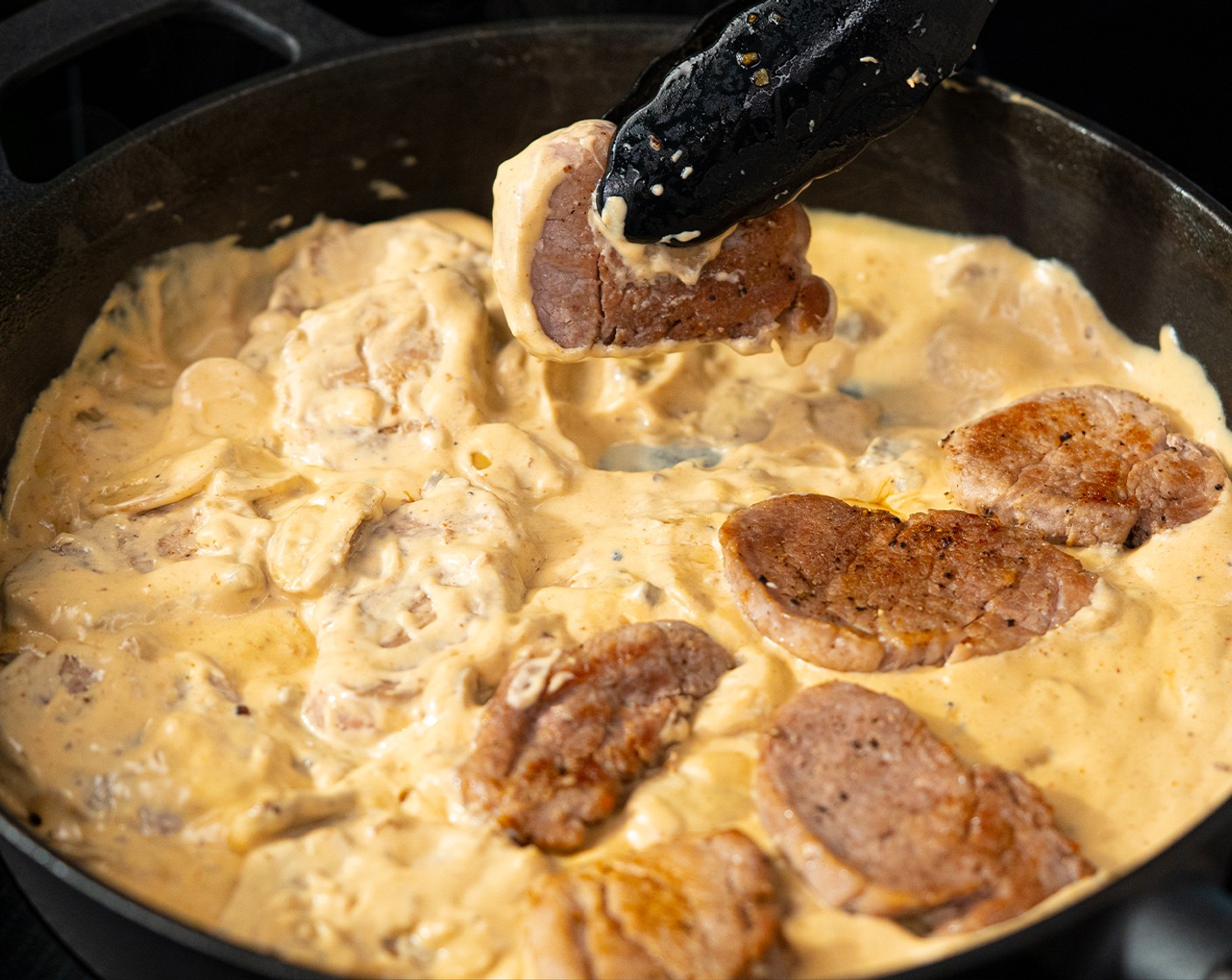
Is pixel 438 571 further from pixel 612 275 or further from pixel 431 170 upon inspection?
pixel 431 170

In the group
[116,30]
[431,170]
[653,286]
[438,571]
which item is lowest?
[438,571]

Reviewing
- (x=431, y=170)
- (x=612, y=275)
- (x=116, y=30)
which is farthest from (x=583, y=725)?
(x=116, y=30)

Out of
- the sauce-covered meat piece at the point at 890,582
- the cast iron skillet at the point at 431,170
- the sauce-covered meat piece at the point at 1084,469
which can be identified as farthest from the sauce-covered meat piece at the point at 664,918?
the cast iron skillet at the point at 431,170

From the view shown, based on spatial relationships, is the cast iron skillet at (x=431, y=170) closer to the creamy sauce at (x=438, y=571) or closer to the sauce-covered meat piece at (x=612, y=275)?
the creamy sauce at (x=438, y=571)

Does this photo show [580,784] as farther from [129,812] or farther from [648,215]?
[648,215]

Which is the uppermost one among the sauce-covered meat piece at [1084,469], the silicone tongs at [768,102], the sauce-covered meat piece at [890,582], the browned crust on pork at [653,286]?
the silicone tongs at [768,102]

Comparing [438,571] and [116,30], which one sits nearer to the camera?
[438,571]

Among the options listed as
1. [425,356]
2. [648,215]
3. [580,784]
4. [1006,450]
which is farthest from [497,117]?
[580,784]
